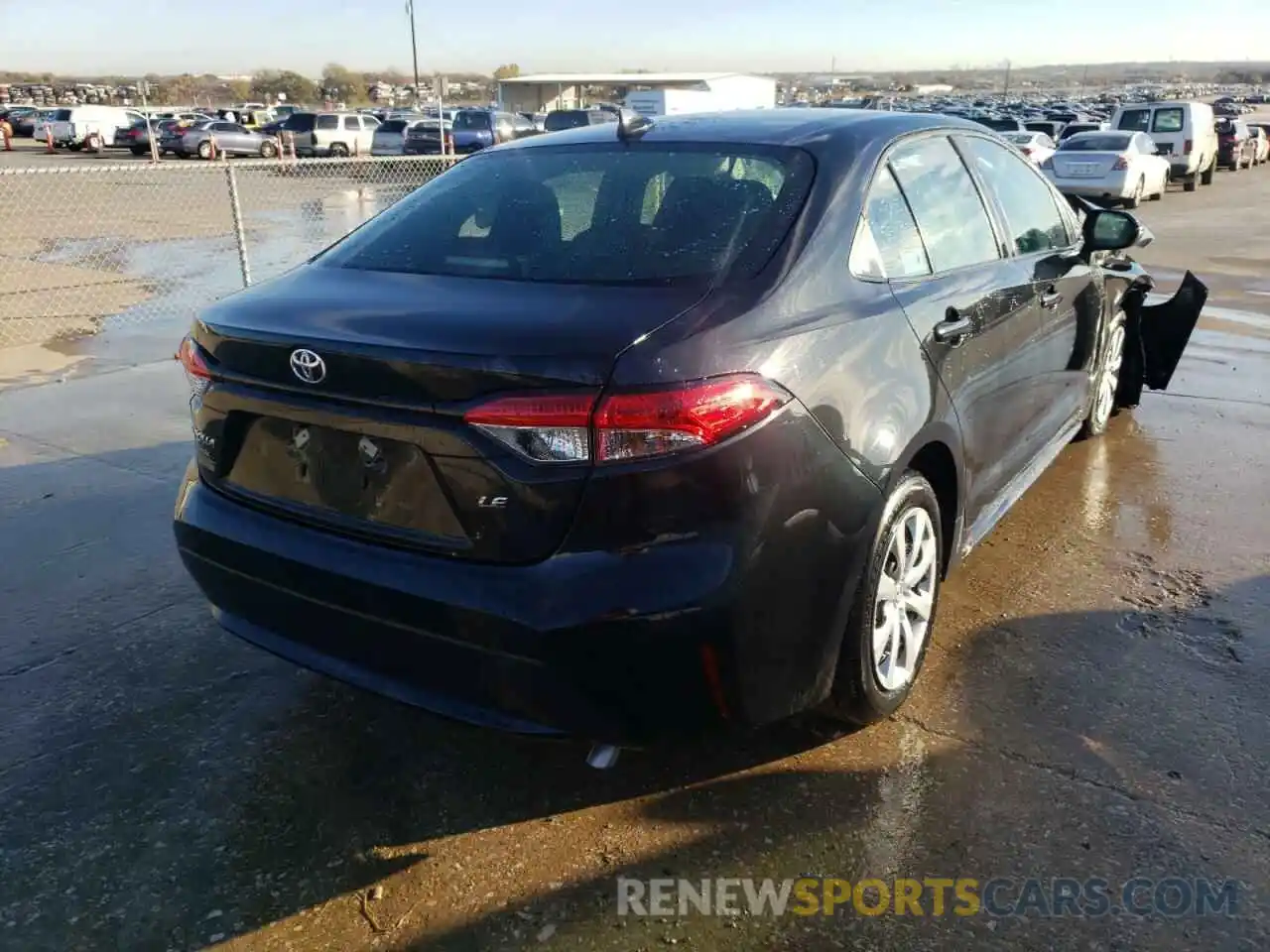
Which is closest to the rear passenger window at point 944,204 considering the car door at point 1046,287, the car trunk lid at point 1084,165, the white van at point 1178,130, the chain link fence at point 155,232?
the car door at point 1046,287

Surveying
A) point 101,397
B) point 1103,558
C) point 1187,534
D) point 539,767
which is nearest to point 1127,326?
point 1187,534

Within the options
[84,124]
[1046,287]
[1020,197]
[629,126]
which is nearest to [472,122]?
[84,124]

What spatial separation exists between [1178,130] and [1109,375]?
22.0 m

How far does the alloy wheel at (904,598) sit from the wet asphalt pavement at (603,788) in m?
0.20

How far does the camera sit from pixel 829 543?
8.16ft

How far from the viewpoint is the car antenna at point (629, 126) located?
3.30 m

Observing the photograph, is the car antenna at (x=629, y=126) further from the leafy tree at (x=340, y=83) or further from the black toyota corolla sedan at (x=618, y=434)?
the leafy tree at (x=340, y=83)

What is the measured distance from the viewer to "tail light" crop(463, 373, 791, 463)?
7.06 ft

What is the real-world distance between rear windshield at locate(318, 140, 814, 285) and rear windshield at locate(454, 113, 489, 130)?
30255 millimetres

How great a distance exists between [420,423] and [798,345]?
0.89m

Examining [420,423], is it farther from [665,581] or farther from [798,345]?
[798,345]

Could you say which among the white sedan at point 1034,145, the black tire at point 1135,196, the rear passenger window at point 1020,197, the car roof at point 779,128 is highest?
the car roof at point 779,128

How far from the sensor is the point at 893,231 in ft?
10.00

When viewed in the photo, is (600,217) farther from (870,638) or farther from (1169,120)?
(1169,120)
